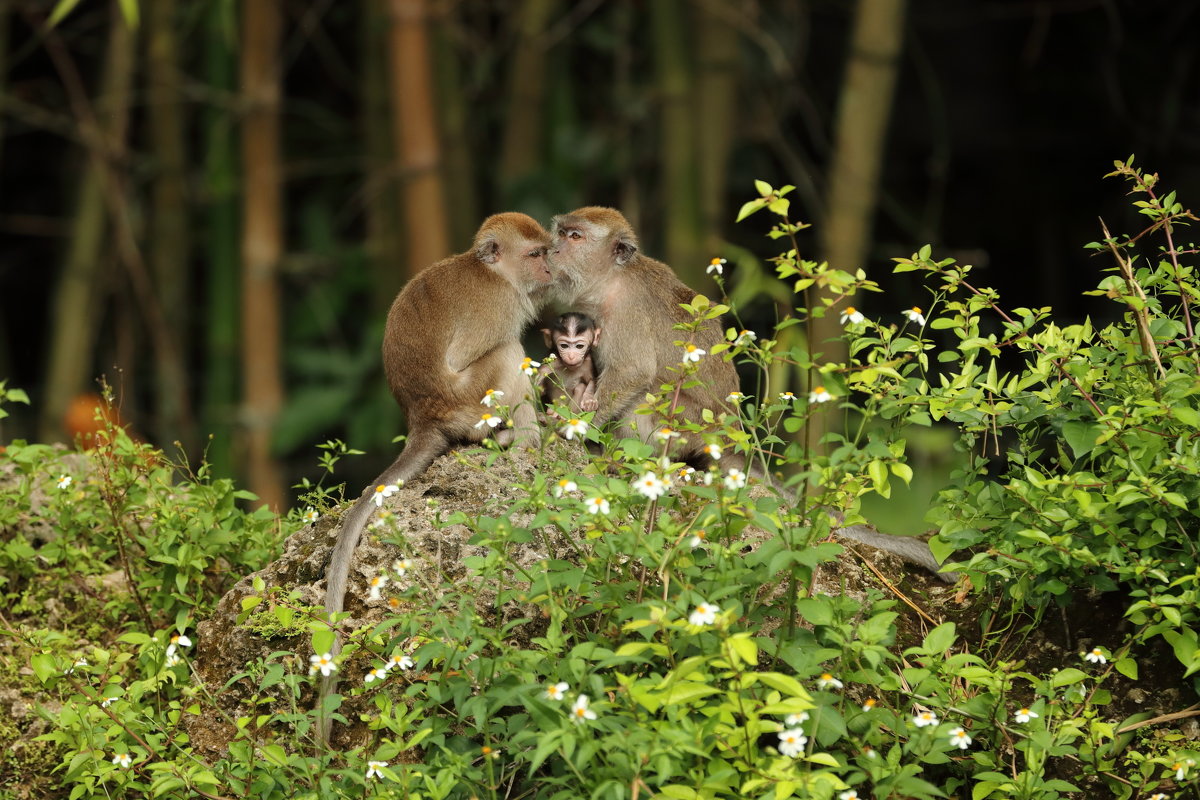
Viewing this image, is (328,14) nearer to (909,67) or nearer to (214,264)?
(214,264)

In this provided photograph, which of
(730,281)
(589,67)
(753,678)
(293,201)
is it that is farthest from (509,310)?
(293,201)

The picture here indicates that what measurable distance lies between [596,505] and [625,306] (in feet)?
6.31

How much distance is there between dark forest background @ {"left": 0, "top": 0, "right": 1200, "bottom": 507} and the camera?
5980mm

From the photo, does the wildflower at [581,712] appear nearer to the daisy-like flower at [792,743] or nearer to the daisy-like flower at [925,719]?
the daisy-like flower at [792,743]

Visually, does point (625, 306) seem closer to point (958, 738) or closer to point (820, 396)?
point (820, 396)

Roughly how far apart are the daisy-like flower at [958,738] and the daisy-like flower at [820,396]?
24.8 inches

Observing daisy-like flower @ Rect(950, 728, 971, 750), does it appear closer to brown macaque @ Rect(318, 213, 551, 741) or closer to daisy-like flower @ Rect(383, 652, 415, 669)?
daisy-like flower @ Rect(383, 652, 415, 669)

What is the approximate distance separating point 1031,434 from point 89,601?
2446 millimetres

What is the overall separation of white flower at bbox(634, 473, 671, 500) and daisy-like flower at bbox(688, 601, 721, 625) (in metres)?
0.21

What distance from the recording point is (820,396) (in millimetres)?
2482

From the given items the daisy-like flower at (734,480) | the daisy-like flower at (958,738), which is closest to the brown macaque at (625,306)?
the daisy-like flower at (734,480)

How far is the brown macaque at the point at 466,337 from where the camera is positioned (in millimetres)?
3988

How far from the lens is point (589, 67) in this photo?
785 centimetres

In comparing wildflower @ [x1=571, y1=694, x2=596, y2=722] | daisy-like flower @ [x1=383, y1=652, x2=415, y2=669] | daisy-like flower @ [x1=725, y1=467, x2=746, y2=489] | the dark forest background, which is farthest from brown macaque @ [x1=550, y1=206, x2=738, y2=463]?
wildflower @ [x1=571, y1=694, x2=596, y2=722]
